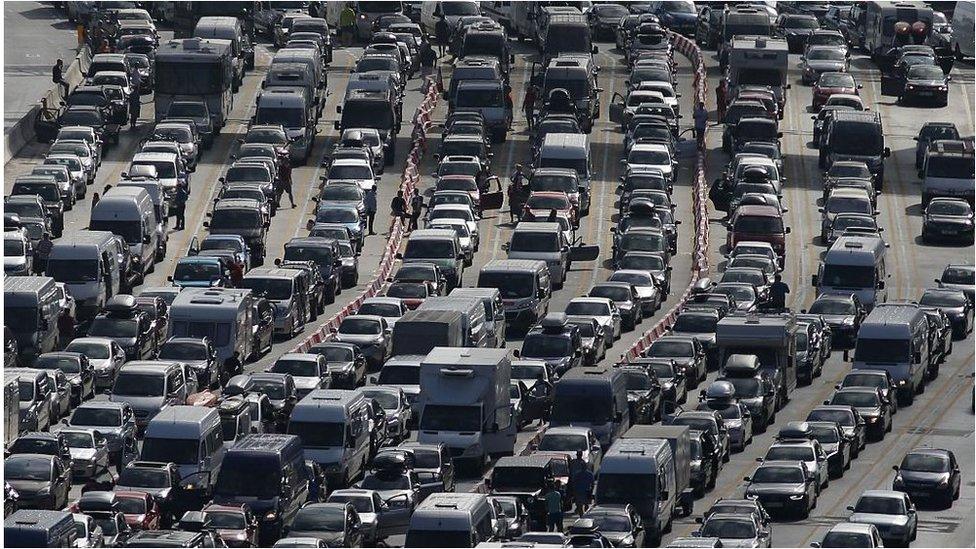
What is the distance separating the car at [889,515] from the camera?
2537 inches

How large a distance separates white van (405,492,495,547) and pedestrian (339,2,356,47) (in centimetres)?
6943

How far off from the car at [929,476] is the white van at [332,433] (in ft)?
40.4

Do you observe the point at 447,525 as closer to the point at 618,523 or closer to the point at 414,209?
the point at 618,523

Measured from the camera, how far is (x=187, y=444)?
6950cm

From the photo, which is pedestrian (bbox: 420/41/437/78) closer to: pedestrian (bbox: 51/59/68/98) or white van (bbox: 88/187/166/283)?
pedestrian (bbox: 51/59/68/98)

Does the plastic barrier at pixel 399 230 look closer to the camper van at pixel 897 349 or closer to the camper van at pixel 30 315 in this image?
the camper van at pixel 30 315

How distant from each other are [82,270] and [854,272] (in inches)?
851

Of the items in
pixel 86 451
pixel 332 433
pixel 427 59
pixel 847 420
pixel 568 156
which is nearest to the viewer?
pixel 86 451

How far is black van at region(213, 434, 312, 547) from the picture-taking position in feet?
218

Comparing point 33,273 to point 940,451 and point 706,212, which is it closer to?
point 706,212

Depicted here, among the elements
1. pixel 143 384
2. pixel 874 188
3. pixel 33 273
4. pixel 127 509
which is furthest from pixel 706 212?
pixel 127 509

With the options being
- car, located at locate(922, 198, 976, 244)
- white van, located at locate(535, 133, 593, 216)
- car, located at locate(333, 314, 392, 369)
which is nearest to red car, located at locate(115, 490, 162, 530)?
car, located at locate(333, 314, 392, 369)

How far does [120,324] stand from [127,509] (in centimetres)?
1640

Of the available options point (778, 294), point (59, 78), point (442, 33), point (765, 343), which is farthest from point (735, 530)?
point (442, 33)
